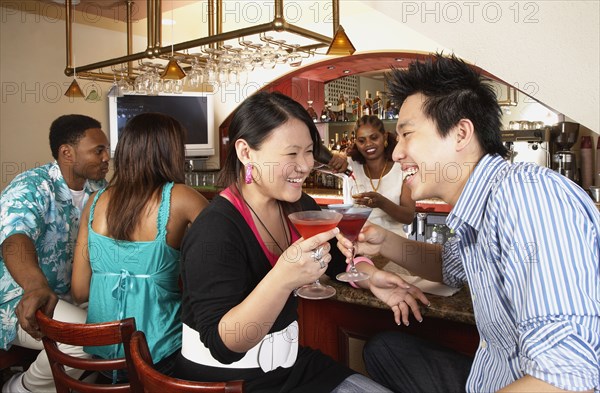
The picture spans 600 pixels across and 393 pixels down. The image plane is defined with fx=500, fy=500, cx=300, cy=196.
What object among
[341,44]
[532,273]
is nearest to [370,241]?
[532,273]

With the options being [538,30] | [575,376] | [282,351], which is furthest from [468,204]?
[538,30]

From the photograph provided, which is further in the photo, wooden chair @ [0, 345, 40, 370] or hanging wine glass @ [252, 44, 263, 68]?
hanging wine glass @ [252, 44, 263, 68]

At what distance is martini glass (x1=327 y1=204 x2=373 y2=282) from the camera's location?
5.74 feet

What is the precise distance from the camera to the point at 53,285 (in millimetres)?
2547

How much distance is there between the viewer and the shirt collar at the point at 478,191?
4.42 ft

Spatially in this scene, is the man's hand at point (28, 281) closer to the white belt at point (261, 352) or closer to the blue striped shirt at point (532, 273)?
the white belt at point (261, 352)

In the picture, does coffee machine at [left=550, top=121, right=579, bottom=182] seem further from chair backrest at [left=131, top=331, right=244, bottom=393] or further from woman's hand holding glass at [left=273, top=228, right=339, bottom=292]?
chair backrest at [left=131, top=331, right=244, bottom=393]

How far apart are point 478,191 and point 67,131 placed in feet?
7.23

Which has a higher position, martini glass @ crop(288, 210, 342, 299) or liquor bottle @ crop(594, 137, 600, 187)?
liquor bottle @ crop(594, 137, 600, 187)

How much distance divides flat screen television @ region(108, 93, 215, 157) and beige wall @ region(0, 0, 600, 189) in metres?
0.22

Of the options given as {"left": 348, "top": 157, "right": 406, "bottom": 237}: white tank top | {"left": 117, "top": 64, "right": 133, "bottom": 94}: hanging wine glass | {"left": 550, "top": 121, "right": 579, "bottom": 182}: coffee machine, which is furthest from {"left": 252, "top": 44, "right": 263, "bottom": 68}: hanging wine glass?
{"left": 550, "top": 121, "right": 579, "bottom": 182}: coffee machine

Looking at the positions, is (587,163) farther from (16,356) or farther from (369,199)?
(16,356)

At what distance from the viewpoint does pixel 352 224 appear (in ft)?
5.83

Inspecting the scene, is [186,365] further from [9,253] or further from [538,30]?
[538,30]
